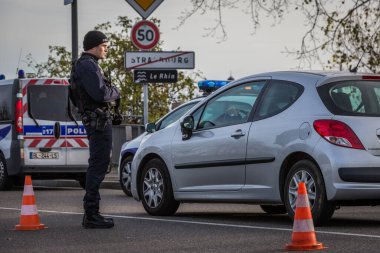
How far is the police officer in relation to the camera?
10844mm

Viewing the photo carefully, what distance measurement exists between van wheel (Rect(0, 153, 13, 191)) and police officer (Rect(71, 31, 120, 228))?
29.9 feet

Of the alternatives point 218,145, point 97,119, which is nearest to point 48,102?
point 218,145

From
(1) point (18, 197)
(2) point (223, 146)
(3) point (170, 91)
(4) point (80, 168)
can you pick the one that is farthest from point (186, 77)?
(2) point (223, 146)

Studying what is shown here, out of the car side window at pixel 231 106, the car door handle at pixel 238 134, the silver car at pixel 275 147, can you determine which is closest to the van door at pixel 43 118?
the silver car at pixel 275 147

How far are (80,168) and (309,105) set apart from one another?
9.63 m

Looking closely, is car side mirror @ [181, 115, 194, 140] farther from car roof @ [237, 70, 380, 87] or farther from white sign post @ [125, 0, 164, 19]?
white sign post @ [125, 0, 164, 19]

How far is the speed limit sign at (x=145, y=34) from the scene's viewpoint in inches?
736

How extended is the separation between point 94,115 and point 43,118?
8.97m

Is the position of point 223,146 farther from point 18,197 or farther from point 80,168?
point 80,168

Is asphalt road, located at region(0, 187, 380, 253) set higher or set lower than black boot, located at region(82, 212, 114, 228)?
lower

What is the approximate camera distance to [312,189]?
1052cm

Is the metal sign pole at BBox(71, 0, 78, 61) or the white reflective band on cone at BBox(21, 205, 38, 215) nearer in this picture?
the white reflective band on cone at BBox(21, 205, 38, 215)

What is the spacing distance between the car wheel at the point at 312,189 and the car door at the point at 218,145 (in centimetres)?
78

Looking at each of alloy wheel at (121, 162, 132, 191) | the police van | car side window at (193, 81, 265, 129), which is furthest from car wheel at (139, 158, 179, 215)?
the police van
